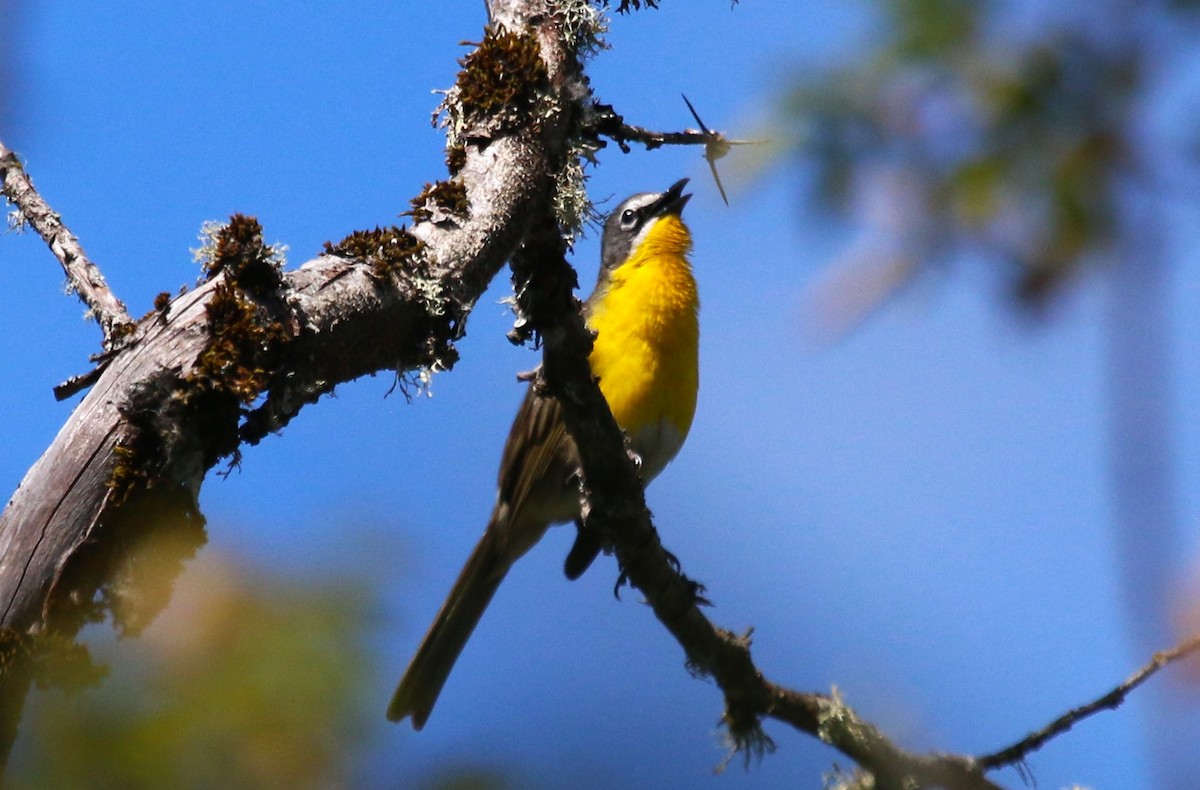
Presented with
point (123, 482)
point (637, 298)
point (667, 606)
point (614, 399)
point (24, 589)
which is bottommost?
point (24, 589)

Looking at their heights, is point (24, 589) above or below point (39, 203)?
below

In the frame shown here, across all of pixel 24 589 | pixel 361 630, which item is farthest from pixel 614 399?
pixel 361 630

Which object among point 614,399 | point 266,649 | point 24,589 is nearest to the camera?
point 266,649

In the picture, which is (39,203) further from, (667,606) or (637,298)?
(637,298)

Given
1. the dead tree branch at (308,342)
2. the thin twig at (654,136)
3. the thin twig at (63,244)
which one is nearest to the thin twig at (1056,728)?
the dead tree branch at (308,342)

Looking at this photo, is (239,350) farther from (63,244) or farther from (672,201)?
(672,201)

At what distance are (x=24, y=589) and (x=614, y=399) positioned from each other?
3.79m

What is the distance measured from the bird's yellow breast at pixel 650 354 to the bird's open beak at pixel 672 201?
0.60 m

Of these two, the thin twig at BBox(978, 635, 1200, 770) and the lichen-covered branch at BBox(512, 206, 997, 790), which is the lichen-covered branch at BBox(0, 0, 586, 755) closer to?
the lichen-covered branch at BBox(512, 206, 997, 790)

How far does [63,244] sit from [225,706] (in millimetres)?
2458

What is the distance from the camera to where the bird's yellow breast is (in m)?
6.16

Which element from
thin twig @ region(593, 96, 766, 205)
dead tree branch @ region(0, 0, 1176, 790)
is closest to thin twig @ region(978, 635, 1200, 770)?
dead tree branch @ region(0, 0, 1176, 790)

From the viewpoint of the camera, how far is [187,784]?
1436 mm

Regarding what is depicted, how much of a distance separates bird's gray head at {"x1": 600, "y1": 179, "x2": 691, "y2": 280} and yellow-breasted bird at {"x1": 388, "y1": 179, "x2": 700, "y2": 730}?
43 centimetres
